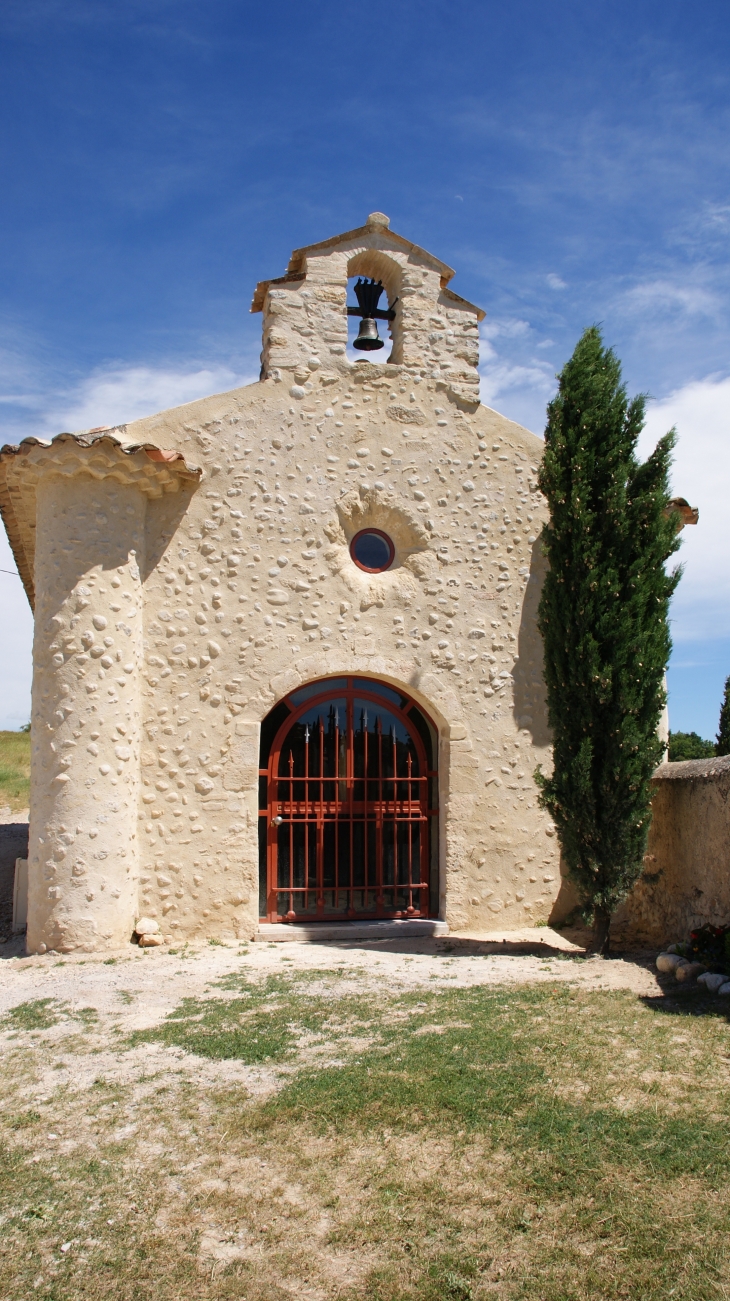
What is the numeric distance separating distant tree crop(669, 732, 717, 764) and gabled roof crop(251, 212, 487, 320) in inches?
647

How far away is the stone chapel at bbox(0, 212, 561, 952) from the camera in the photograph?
7949 mm

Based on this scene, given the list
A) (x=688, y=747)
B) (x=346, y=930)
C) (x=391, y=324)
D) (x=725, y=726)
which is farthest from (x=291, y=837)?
(x=688, y=747)

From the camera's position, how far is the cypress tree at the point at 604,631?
7.68 m

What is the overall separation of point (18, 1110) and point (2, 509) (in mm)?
6356

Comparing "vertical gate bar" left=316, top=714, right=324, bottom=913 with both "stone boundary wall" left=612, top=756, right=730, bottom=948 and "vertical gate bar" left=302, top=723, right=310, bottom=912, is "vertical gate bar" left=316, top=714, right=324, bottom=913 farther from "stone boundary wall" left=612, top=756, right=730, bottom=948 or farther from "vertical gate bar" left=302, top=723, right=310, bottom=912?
"stone boundary wall" left=612, top=756, right=730, bottom=948

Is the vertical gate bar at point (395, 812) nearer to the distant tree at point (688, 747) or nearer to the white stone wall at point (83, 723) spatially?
the white stone wall at point (83, 723)

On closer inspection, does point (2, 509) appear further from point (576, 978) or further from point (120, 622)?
point (576, 978)

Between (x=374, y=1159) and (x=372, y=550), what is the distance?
638 centimetres

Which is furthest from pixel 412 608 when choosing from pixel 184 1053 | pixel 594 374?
pixel 184 1053

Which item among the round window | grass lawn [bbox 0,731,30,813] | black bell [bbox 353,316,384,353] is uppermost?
black bell [bbox 353,316,384,353]

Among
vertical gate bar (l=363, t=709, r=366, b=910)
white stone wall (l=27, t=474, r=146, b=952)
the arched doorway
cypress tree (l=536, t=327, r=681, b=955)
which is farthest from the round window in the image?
white stone wall (l=27, t=474, r=146, b=952)

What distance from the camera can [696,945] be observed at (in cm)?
672

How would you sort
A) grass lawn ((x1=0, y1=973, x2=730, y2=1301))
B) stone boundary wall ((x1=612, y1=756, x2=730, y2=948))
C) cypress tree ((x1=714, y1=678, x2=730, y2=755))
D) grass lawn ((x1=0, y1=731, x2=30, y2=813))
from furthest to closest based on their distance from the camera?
1. grass lawn ((x1=0, y1=731, x2=30, y2=813))
2. cypress tree ((x1=714, y1=678, x2=730, y2=755))
3. stone boundary wall ((x1=612, y1=756, x2=730, y2=948))
4. grass lawn ((x1=0, y1=973, x2=730, y2=1301))

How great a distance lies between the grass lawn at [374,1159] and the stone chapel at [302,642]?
2648 mm
